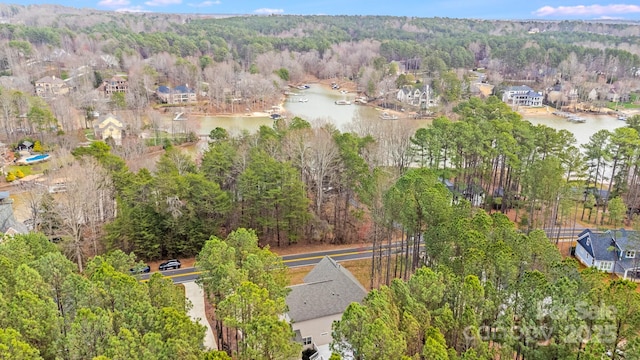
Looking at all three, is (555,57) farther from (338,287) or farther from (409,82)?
(338,287)

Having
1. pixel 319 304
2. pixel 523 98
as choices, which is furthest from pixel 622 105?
pixel 319 304

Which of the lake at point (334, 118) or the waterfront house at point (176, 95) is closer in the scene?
the lake at point (334, 118)

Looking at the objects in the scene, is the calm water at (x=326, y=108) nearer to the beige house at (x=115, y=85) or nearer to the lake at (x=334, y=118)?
the lake at (x=334, y=118)

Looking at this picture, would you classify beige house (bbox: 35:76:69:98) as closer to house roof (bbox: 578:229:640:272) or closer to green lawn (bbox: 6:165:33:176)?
green lawn (bbox: 6:165:33:176)

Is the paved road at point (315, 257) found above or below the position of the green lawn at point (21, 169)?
below

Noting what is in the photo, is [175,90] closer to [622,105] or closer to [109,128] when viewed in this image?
[109,128]

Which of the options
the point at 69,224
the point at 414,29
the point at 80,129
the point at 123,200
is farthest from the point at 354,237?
the point at 414,29

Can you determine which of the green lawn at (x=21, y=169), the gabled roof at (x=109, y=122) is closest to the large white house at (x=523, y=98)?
the gabled roof at (x=109, y=122)
